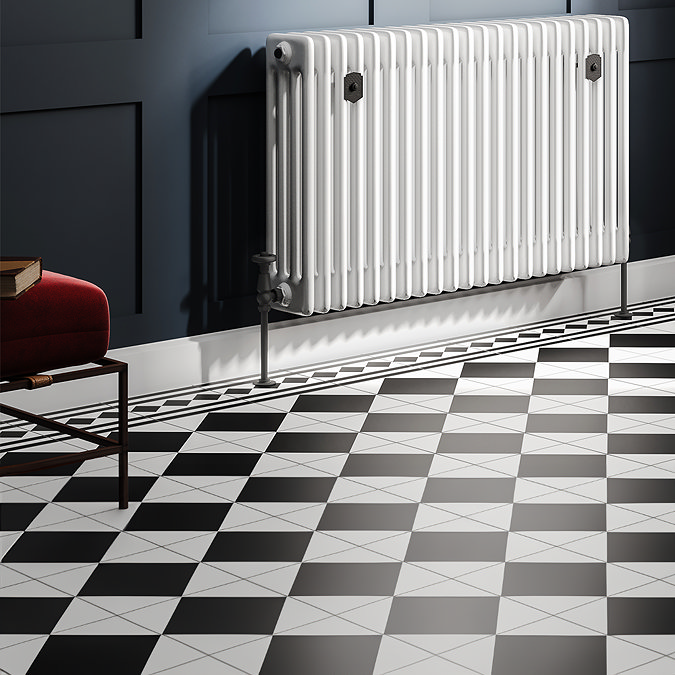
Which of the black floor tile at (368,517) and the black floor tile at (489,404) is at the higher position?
the black floor tile at (489,404)

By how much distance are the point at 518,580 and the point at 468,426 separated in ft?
3.52

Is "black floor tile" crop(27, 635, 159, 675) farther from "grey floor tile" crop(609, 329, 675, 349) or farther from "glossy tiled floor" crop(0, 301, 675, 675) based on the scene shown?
"grey floor tile" crop(609, 329, 675, 349)

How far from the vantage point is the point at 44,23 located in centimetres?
374

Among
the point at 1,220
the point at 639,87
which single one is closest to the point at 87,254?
the point at 1,220

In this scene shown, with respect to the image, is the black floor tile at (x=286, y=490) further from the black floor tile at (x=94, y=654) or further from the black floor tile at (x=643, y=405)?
the black floor tile at (x=643, y=405)

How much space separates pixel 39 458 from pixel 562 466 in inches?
52.0

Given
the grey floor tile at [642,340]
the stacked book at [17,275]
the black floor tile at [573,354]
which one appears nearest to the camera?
the stacked book at [17,275]

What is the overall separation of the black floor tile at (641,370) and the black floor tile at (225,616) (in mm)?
1976

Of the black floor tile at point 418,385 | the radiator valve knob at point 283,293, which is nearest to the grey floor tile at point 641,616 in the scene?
the black floor tile at point 418,385

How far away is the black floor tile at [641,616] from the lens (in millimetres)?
2498

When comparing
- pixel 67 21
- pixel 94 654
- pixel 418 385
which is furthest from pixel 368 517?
pixel 67 21

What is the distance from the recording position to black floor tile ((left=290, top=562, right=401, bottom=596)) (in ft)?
8.84

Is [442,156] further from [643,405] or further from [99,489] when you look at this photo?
[99,489]

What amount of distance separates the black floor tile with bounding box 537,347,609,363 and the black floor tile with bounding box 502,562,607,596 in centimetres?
174
